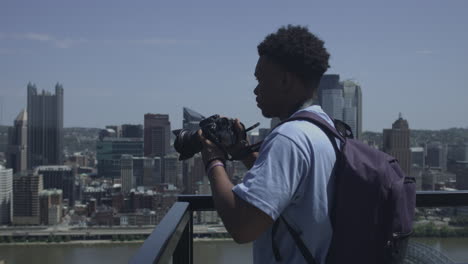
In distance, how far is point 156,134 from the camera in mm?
29438

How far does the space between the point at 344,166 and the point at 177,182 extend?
26157 mm

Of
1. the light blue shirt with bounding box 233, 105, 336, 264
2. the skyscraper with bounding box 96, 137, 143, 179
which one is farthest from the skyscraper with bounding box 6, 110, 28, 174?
the light blue shirt with bounding box 233, 105, 336, 264

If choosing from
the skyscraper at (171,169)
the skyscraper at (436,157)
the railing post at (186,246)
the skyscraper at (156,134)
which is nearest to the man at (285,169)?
the railing post at (186,246)

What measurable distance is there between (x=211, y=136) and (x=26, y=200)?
949 inches

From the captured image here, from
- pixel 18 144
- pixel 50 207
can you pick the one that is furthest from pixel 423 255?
pixel 18 144

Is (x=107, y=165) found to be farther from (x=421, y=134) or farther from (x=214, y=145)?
(x=214, y=145)

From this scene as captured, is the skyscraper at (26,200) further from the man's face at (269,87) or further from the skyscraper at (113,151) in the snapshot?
the man's face at (269,87)

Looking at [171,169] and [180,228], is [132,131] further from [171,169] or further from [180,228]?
[180,228]

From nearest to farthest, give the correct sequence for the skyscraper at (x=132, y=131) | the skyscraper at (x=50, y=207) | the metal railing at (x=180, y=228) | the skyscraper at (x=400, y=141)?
the metal railing at (x=180, y=228), the skyscraper at (x=400, y=141), the skyscraper at (x=50, y=207), the skyscraper at (x=132, y=131)

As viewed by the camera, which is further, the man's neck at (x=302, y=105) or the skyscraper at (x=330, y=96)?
the skyscraper at (x=330, y=96)

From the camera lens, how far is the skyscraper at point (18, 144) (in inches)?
1390

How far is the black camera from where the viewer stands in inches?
32.9

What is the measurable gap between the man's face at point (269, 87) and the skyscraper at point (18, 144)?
35.8 metres

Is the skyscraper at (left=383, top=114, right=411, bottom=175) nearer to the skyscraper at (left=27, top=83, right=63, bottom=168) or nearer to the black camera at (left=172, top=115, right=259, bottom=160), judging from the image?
the black camera at (left=172, top=115, right=259, bottom=160)
